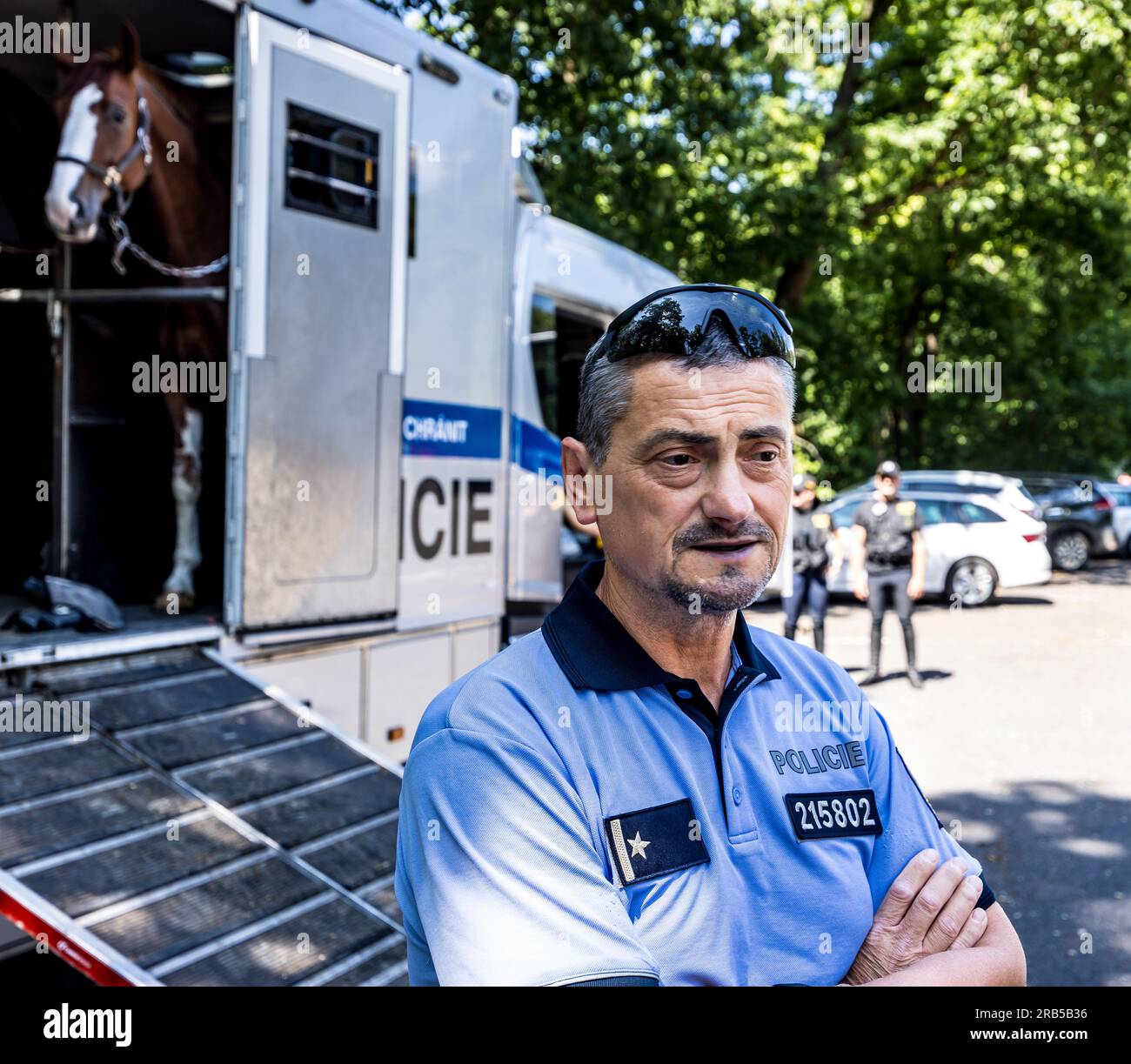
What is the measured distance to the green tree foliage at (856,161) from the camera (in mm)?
11805

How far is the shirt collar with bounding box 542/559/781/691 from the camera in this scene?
152 centimetres

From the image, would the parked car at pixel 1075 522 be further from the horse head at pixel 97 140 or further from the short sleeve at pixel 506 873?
the short sleeve at pixel 506 873

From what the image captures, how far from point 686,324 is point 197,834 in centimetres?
293

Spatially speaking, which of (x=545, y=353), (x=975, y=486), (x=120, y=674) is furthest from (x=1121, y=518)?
(x=120, y=674)

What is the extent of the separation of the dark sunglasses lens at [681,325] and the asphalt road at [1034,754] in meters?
3.13

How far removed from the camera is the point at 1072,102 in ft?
55.5

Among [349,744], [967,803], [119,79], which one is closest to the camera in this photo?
[349,744]

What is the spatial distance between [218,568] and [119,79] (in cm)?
240

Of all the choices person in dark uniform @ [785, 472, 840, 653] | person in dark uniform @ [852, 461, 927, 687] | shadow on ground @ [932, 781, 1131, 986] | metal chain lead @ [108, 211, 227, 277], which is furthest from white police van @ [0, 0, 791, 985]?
person in dark uniform @ [852, 461, 927, 687]

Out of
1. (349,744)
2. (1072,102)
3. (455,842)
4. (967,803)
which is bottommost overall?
(967,803)

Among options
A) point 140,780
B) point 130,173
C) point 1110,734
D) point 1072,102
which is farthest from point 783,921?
point 1072,102

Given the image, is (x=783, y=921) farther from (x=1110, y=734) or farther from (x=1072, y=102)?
(x=1072, y=102)

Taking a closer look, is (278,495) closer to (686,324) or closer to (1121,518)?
(686,324)

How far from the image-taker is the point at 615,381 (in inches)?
63.8
